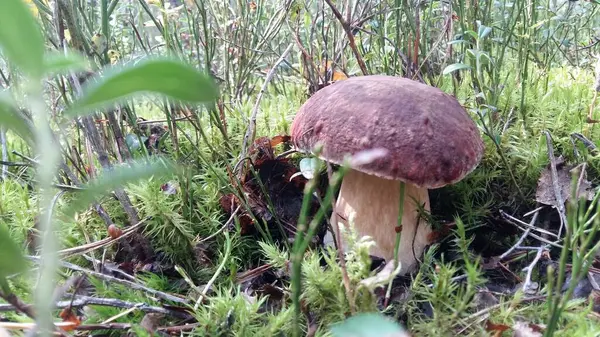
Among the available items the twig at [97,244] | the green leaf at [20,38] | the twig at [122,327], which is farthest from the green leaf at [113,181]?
the twig at [97,244]

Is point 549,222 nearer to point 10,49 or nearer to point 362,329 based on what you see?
point 362,329

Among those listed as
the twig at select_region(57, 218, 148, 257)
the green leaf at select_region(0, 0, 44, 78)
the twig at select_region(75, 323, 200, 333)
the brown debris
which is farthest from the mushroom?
the green leaf at select_region(0, 0, 44, 78)

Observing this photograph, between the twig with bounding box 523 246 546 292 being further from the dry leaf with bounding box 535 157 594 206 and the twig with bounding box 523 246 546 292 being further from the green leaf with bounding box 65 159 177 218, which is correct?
the green leaf with bounding box 65 159 177 218

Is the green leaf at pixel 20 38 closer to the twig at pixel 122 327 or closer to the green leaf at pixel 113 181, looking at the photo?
the green leaf at pixel 113 181

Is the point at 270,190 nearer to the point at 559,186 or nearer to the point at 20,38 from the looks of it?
the point at 559,186

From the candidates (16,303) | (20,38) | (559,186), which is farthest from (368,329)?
(559,186)

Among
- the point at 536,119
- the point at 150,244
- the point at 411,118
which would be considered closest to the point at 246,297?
the point at 150,244
